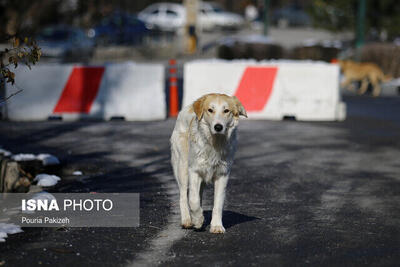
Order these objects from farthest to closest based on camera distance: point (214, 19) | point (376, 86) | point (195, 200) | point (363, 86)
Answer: point (214, 19)
point (363, 86)
point (376, 86)
point (195, 200)

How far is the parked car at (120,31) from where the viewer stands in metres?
42.5

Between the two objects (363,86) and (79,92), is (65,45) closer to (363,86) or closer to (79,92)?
(363,86)

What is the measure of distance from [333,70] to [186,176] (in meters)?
9.92

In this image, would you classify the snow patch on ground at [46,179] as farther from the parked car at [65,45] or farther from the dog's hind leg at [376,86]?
the parked car at [65,45]

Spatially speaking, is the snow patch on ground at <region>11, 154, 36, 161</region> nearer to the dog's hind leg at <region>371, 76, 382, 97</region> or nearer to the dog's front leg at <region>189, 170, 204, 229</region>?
the dog's front leg at <region>189, 170, 204, 229</region>

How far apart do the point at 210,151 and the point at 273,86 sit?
9601mm

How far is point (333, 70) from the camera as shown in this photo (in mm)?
16844

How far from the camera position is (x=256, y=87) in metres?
16.5

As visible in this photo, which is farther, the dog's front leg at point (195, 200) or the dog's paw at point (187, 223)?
the dog's paw at point (187, 223)

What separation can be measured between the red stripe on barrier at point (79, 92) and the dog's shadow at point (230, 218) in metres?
8.08

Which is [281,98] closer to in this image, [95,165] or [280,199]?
[95,165]

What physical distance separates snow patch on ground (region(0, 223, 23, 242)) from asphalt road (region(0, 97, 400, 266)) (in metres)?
0.07

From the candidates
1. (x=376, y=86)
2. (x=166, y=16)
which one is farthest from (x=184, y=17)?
(x=376, y=86)

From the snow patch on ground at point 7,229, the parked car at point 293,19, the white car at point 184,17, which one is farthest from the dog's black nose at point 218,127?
the parked car at point 293,19
